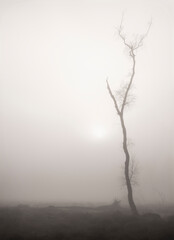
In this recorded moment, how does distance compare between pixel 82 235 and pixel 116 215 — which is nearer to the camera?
pixel 82 235

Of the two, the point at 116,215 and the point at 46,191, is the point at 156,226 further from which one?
the point at 46,191

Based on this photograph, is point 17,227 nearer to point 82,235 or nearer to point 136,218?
point 82,235

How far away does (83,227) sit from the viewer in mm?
18031

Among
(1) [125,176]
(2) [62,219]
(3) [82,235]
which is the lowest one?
(3) [82,235]

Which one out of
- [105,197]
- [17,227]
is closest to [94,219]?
[17,227]

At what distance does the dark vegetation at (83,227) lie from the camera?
1634cm

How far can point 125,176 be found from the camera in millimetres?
21969

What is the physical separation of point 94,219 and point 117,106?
28.5 ft

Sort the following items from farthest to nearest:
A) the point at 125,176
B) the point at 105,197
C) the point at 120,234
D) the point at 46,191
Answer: the point at 46,191
the point at 105,197
the point at 125,176
the point at 120,234

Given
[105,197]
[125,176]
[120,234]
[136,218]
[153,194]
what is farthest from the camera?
[105,197]

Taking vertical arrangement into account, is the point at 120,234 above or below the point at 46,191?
below

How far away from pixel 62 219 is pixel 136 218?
519 centimetres

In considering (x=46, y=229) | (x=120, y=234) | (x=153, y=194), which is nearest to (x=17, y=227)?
(x=46, y=229)

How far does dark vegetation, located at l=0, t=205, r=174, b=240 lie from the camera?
16.3m
